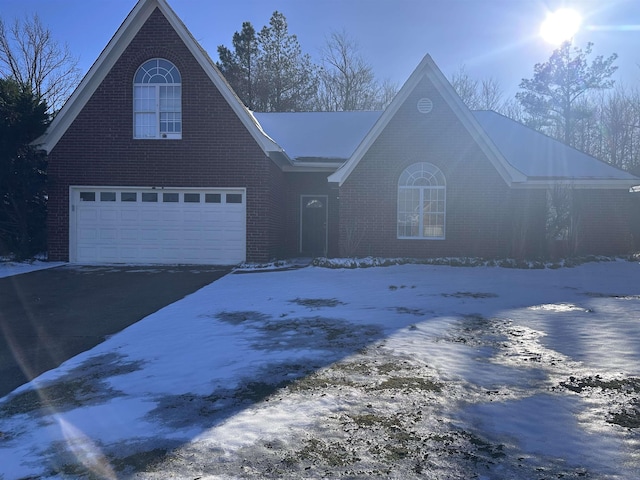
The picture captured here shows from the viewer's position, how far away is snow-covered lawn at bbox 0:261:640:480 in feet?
9.94

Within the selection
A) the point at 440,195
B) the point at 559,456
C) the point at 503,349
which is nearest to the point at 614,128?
the point at 440,195

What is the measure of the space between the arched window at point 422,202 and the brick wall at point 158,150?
13.7 ft

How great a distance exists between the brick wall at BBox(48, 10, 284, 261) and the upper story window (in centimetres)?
19

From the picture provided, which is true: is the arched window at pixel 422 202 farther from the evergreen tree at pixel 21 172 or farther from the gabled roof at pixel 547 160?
the evergreen tree at pixel 21 172

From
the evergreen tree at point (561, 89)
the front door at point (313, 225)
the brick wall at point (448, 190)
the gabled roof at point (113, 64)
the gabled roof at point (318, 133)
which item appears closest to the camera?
the gabled roof at point (113, 64)

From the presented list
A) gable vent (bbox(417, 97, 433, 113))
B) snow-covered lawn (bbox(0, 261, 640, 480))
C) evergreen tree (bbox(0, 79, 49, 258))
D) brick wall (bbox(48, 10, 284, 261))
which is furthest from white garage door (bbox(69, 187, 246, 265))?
snow-covered lawn (bbox(0, 261, 640, 480))

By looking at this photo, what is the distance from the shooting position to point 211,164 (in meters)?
14.3

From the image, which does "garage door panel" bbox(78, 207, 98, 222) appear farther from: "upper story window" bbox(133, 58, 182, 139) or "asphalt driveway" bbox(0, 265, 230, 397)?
"upper story window" bbox(133, 58, 182, 139)

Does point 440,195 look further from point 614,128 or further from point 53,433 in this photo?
point 614,128

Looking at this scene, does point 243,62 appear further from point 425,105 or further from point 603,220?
point 603,220

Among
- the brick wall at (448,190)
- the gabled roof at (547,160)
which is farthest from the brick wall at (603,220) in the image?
the brick wall at (448,190)

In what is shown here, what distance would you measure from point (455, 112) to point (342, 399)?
11.9 m

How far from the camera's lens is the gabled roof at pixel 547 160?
15.6 metres

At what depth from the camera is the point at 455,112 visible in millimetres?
14133
